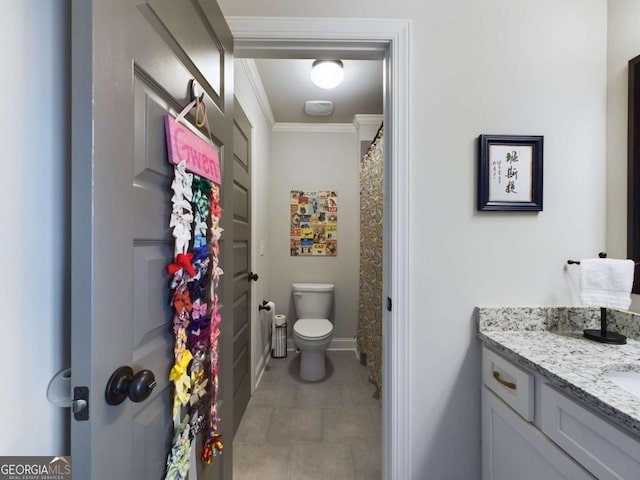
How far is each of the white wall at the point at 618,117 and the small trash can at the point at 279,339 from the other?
2.39 meters

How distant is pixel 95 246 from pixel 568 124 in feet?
5.49

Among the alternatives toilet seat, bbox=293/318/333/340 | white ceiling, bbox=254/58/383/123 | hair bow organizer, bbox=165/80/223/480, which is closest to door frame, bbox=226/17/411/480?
hair bow organizer, bbox=165/80/223/480

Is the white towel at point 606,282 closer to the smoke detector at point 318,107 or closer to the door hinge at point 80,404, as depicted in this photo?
the door hinge at point 80,404

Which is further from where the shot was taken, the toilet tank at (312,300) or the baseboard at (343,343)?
the baseboard at (343,343)

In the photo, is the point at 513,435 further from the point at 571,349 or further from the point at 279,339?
the point at 279,339

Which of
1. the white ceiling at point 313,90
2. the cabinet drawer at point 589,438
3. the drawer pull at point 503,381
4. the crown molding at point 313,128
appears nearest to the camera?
the cabinet drawer at point 589,438

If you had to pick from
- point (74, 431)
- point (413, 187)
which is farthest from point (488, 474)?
point (74, 431)

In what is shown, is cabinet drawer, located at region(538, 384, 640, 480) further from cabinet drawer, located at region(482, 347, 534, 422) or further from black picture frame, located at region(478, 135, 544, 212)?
black picture frame, located at region(478, 135, 544, 212)

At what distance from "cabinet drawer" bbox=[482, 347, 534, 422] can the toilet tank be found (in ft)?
5.95

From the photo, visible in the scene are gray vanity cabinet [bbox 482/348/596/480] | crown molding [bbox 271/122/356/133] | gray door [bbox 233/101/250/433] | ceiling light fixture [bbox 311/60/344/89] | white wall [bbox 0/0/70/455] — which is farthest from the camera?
crown molding [bbox 271/122/356/133]

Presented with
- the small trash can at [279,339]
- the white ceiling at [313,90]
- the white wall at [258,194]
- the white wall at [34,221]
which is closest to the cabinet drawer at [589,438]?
the white wall at [34,221]

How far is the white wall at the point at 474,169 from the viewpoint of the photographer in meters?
1.13

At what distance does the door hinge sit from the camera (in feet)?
1.46

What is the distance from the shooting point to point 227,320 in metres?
1.05
